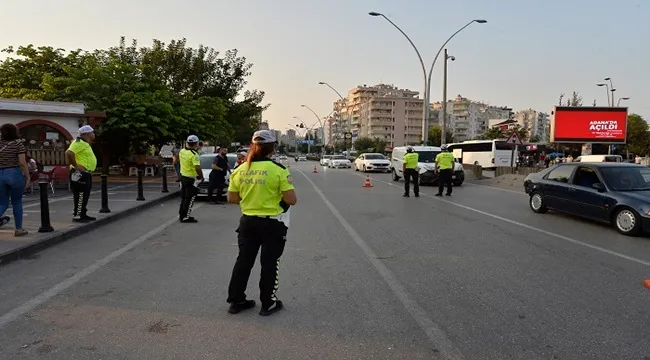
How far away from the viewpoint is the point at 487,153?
4294 cm

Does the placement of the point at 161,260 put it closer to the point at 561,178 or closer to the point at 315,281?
the point at 315,281

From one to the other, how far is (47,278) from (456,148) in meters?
45.4

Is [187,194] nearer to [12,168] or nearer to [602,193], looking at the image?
[12,168]

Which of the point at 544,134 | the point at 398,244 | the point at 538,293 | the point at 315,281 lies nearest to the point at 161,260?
the point at 315,281

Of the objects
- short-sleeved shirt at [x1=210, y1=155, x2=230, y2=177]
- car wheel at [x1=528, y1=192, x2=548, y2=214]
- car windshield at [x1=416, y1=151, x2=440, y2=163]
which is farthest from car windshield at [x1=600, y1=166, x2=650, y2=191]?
car windshield at [x1=416, y1=151, x2=440, y2=163]

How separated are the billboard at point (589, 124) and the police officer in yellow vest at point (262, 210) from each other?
121 ft

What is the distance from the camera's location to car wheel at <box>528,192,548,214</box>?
38.5ft

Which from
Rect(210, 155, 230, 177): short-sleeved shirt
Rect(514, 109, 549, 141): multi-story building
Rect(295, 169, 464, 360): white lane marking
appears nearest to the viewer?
Rect(295, 169, 464, 360): white lane marking

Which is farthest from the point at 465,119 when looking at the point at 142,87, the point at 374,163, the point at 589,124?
the point at 142,87

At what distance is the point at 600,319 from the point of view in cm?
444

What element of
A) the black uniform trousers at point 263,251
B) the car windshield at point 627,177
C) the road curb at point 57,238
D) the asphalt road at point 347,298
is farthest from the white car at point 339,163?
the black uniform trousers at point 263,251

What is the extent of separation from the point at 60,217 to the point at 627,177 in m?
11.4

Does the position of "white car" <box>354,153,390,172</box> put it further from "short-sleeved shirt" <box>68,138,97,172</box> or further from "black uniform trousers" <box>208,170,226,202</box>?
"short-sleeved shirt" <box>68,138,97,172</box>

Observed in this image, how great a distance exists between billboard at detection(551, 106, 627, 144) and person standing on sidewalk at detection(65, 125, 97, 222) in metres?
35.2
